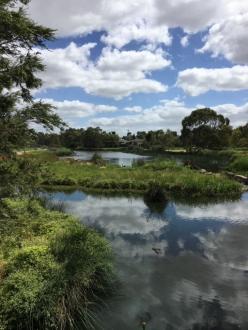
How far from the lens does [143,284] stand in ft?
43.5

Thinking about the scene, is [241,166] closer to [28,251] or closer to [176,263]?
[176,263]

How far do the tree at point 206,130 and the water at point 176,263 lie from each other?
72.4m

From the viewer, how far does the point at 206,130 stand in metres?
97.2

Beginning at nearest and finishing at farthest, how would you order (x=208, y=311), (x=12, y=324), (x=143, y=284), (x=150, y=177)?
(x=12, y=324) < (x=208, y=311) < (x=143, y=284) < (x=150, y=177)

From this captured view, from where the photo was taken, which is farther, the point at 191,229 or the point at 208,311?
the point at 191,229

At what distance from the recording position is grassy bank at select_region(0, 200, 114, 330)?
9.45 meters

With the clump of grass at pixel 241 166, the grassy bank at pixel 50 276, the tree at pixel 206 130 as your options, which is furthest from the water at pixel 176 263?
the tree at pixel 206 130

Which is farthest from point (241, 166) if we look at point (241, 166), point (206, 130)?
point (206, 130)

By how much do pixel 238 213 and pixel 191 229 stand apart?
217 inches

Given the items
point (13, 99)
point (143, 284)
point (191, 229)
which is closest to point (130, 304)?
point (143, 284)

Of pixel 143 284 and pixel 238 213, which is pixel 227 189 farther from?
pixel 143 284

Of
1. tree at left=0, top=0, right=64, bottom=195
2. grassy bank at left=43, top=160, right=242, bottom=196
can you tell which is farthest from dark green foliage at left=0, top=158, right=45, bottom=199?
grassy bank at left=43, top=160, right=242, bottom=196

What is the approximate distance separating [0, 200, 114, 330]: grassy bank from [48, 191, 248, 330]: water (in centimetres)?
A: 79

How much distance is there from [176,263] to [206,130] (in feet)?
278
